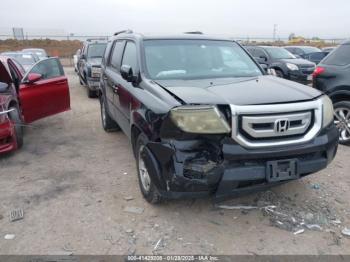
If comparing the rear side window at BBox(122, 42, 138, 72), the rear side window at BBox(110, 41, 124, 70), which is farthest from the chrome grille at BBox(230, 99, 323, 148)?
the rear side window at BBox(110, 41, 124, 70)

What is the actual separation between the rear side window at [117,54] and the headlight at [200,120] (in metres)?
2.60

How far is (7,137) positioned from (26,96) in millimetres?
956

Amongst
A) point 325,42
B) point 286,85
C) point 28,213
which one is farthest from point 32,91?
point 325,42

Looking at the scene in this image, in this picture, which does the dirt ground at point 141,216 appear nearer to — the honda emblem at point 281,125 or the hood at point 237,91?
the honda emblem at point 281,125

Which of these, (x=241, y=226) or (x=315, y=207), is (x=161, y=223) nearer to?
(x=241, y=226)

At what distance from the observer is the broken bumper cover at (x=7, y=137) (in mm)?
5008

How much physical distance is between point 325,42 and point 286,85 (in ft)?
162

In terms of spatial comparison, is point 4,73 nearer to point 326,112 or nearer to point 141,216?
point 141,216

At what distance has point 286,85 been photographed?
383 centimetres

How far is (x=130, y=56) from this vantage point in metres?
4.88

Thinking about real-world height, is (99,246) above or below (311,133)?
below

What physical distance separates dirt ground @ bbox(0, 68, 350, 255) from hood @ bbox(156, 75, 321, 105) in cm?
120

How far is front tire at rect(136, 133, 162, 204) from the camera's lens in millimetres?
3652

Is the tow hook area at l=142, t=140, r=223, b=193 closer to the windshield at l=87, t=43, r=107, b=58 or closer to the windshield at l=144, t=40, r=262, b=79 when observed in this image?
the windshield at l=144, t=40, r=262, b=79
